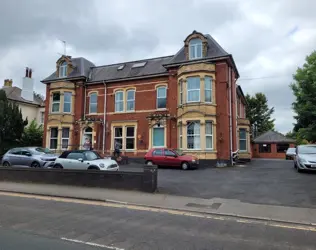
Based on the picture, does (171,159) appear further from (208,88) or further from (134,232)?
(134,232)

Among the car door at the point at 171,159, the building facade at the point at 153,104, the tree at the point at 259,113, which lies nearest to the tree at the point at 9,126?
the building facade at the point at 153,104

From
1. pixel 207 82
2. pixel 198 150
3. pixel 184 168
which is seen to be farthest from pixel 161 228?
pixel 207 82

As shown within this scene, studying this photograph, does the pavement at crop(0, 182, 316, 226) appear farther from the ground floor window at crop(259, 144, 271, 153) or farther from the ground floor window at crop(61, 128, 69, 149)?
the ground floor window at crop(259, 144, 271, 153)

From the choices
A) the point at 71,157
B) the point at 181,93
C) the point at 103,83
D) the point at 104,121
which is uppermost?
the point at 103,83

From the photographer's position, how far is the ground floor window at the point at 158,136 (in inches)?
930

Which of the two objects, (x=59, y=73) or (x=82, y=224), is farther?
(x=59, y=73)

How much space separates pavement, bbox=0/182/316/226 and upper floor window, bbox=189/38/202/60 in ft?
48.8

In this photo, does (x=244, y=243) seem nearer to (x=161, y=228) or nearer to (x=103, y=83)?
(x=161, y=228)

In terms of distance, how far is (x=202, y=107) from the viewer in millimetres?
21281

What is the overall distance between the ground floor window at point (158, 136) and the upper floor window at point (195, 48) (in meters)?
6.54

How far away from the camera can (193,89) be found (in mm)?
21891

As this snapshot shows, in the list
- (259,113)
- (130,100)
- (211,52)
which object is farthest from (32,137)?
(259,113)

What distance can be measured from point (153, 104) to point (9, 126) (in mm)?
15147

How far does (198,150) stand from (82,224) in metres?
15.4
